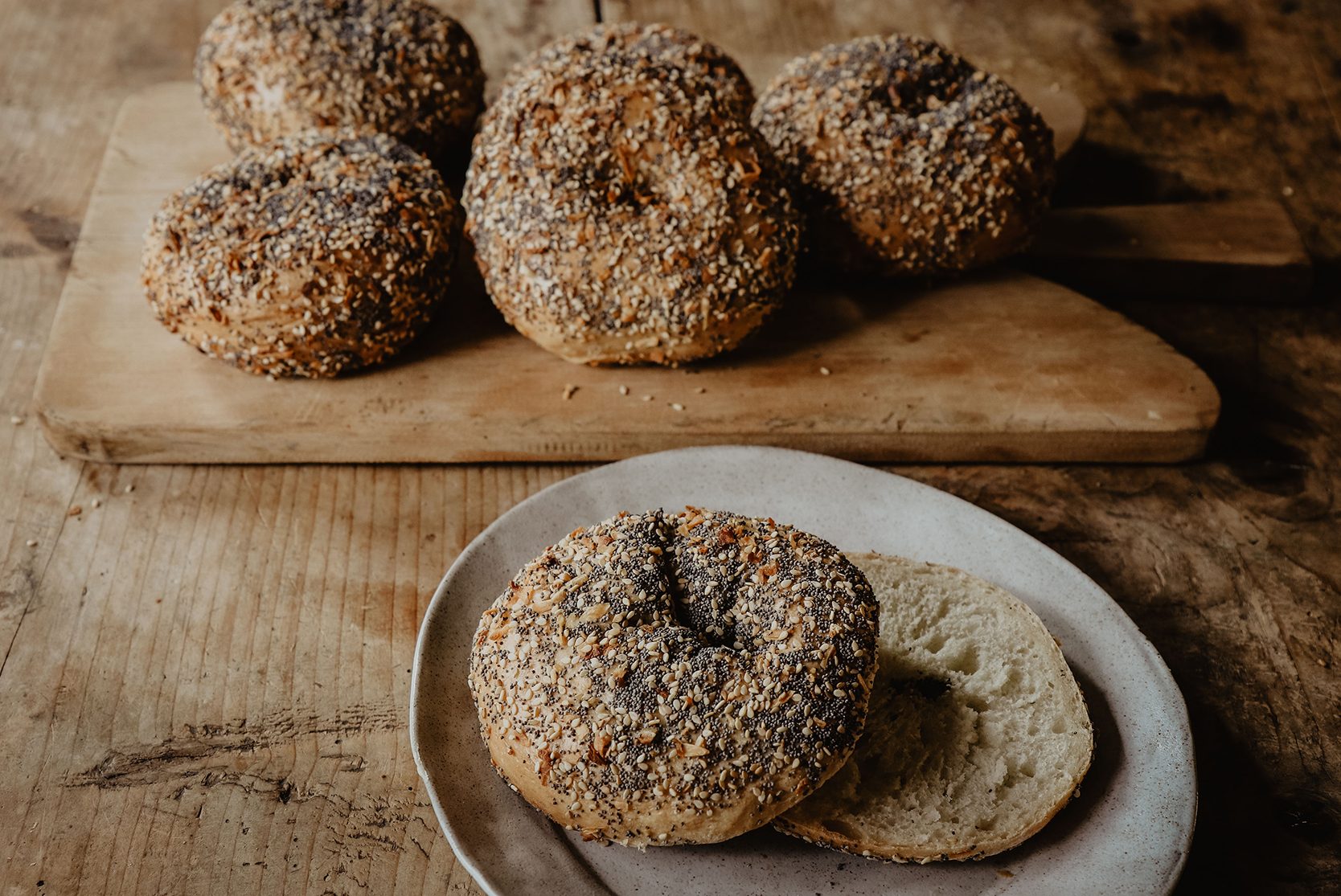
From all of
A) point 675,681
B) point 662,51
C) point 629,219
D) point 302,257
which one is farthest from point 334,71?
point 675,681

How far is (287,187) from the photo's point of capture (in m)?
2.54

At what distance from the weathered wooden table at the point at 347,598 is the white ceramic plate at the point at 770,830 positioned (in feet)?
0.60

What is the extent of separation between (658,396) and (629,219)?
1.32 feet

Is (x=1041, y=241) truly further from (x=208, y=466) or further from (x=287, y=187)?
(x=208, y=466)

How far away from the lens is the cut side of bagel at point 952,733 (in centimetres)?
173

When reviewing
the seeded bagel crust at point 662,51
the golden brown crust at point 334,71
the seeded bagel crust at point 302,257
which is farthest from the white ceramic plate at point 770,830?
the golden brown crust at point 334,71

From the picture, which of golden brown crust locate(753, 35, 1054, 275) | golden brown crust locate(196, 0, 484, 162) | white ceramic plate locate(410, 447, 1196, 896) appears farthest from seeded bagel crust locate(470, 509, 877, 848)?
golden brown crust locate(196, 0, 484, 162)

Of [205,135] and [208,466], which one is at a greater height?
[205,135]

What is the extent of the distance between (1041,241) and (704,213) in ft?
3.55

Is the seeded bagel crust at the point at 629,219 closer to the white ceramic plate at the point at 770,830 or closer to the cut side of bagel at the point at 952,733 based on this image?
the white ceramic plate at the point at 770,830

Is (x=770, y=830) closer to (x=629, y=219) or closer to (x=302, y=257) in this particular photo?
(x=629, y=219)

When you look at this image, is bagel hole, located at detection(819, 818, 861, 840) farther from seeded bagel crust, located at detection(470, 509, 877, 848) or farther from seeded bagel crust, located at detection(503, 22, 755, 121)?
seeded bagel crust, located at detection(503, 22, 755, 121)

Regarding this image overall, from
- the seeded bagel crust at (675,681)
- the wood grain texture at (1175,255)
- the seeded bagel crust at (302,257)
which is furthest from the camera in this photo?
the wood grain texture at (1175,255)

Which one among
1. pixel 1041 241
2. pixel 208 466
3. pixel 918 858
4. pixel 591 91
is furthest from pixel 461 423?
pixel 1041 241
